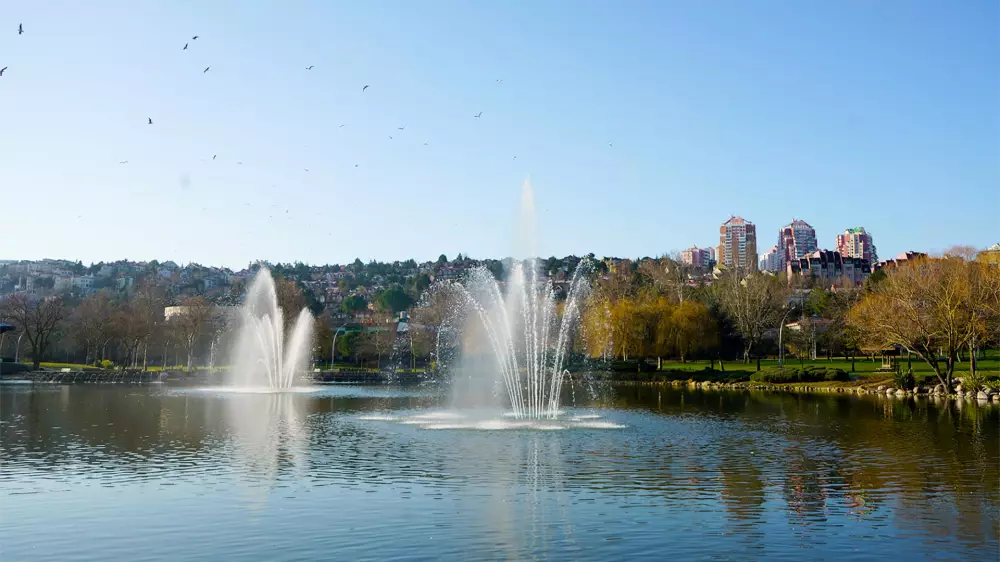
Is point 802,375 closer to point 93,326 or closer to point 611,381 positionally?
point 611,381

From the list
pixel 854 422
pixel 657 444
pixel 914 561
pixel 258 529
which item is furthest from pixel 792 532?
pixel 854 422

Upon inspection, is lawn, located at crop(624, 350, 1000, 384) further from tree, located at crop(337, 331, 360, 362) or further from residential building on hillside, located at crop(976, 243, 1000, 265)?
tree, located at crop(337, 331, 360, 362)

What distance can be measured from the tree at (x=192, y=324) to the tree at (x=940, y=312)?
233 feet

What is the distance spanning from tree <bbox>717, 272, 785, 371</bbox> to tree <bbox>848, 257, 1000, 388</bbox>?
26011mm

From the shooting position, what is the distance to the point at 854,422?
38125 mm

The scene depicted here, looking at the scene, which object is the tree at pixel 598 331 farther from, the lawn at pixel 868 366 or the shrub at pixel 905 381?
the shrub at pixel 905 381

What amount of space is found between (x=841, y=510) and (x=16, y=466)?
A: 22.1 meters

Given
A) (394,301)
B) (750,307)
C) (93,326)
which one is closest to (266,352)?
(93,326)

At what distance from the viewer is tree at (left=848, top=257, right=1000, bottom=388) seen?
180ft

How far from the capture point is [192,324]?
9981cm

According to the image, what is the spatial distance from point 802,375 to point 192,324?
226ft

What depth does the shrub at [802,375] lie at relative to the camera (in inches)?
2668

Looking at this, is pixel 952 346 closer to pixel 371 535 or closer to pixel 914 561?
pixel 914 561

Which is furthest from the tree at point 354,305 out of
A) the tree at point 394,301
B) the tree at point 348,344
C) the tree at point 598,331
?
the tree at point 598,331
